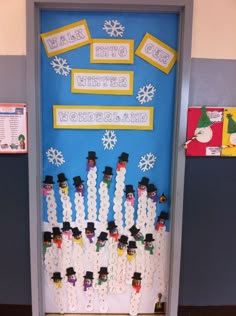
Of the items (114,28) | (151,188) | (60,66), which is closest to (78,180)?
(151,188)

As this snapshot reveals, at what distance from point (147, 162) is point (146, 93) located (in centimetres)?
39

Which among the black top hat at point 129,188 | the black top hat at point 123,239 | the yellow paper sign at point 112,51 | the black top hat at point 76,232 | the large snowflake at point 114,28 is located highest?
the large snowflake at point 114,28

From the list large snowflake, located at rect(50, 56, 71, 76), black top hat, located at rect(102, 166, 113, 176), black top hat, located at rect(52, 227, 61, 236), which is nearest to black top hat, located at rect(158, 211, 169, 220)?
black top hat, located at rect(102, 166, 113, 176)

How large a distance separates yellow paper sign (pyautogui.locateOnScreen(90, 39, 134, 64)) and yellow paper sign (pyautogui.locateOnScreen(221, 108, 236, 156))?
59cm

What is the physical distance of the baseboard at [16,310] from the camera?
6.45ft

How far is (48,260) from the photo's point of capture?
2.02 meters

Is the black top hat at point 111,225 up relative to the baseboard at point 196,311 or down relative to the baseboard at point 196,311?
up

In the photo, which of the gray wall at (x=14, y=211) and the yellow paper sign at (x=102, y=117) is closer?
the gray wall at (x=14, y=211)

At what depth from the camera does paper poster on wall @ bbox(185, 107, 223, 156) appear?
180 cm

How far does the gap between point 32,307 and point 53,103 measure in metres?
1.17

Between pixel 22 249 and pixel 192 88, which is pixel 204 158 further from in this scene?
pixel 22 249

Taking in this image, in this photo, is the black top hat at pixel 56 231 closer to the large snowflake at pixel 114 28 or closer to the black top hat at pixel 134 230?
the black top hat at pixel 134 230

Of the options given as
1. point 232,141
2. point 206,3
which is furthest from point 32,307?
point 206,3

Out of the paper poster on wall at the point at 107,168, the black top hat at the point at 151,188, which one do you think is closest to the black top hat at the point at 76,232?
the paper poster on wall at the point at 107,168
